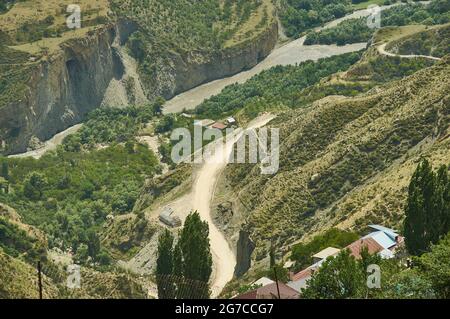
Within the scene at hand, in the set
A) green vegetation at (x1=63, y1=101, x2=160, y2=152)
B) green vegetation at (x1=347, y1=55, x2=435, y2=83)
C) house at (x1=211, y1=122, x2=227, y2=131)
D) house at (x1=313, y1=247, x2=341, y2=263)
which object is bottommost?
green vegetation at (x1=63, y1=101, x2=160, y2=152)

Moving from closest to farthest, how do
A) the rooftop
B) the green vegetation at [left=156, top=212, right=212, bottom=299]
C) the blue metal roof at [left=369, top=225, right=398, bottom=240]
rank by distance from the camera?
the green vegetation at [left=156, top=212, right=212, bottom=299]
the rooftop
the blue metal roof at [left=369, top=225, right=398, bottom=240]

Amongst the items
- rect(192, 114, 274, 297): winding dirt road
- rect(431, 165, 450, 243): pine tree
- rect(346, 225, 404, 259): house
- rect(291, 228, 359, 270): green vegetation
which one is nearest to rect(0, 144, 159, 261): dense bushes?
rect(192, 114, 274, 297): winding dirt road

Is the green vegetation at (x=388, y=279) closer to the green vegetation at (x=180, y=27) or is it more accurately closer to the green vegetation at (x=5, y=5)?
the green vegetation at (x=5, y=5)

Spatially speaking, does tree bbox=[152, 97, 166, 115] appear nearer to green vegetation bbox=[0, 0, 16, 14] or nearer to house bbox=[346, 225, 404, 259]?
green vegetation bbox=[0, 0, 16, 14]

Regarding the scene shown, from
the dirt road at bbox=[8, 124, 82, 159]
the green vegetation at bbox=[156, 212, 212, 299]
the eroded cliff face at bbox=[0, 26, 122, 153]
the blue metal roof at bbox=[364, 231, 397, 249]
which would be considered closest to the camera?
the green vegetation at bbox=[156, 212, 212, 299]
